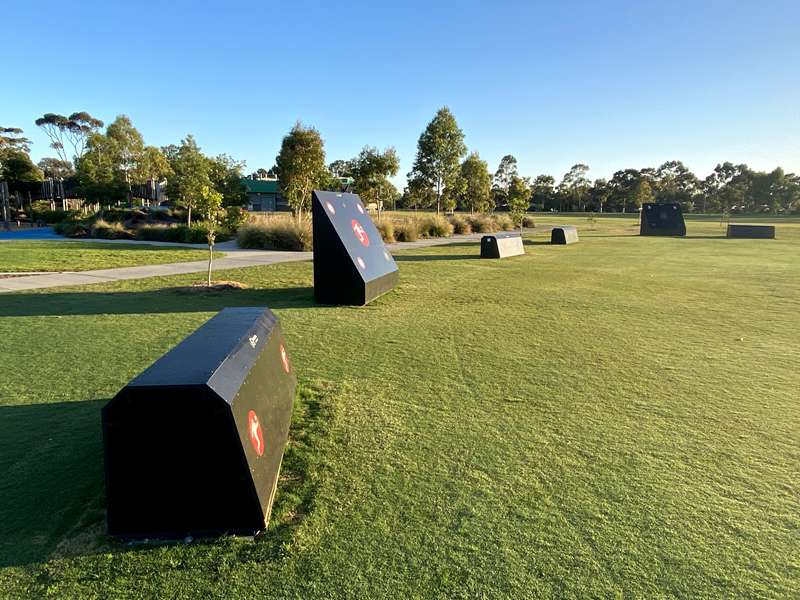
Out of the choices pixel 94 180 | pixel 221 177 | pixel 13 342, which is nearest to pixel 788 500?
pixel 13 342

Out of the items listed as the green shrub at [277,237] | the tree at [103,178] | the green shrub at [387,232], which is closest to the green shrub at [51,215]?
the tree at [103,178]

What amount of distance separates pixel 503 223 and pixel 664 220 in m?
11.6

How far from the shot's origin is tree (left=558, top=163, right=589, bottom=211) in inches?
4023

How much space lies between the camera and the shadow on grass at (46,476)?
2.69 m

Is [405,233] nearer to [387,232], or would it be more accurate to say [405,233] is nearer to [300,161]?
[387,232]

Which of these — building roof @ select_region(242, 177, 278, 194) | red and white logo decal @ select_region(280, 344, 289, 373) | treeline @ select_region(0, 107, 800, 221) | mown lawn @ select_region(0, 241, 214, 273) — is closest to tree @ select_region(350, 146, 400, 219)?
treeline @ select_region(0, 107, 800, 221)

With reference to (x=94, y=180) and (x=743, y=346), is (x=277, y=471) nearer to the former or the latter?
(x=743, y=346)

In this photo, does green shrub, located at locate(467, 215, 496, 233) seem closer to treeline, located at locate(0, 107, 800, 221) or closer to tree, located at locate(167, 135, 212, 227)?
treeline, located at locate(0, 107, 800, 221)

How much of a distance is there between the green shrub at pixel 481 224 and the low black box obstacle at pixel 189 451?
109ft

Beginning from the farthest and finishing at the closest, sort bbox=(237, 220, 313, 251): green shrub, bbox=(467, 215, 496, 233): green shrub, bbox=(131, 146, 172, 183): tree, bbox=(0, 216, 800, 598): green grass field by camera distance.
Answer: bbox=(131, 146, 172, 183): tree < bbox=(467, 215, 496, 233): green shrub < bbox=(237, 220, 313, 251): green shrub < bbox=(0, 216, 800, 598): green grass field


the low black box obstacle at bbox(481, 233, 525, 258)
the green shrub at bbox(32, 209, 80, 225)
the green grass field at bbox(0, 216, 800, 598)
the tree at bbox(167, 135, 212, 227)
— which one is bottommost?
the green grass field at bbox(0, 216, 800, 598)

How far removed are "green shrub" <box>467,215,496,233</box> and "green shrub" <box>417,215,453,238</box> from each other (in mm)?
4916

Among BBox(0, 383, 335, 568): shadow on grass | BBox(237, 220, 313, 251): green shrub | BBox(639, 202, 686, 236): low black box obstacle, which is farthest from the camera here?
BBox(639, 202, 686, 236): low black box obstacle

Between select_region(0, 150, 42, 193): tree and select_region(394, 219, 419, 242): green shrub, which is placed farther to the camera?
select_region(0, 150, 42, 193): tree
